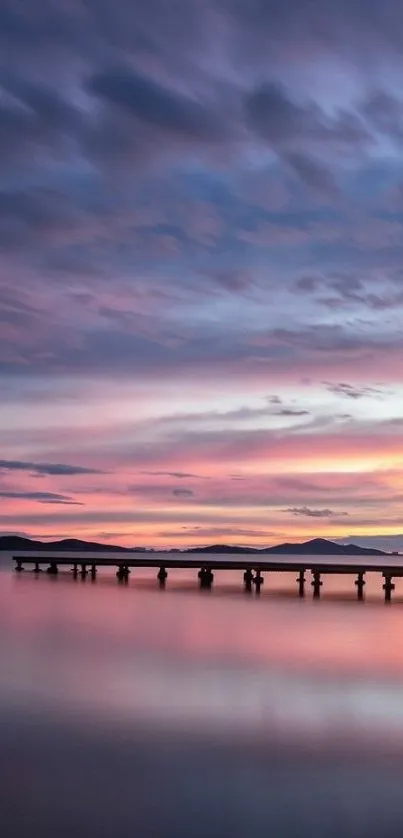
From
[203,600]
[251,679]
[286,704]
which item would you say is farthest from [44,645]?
[203,600]

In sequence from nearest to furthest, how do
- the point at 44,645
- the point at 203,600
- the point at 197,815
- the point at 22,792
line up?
the point at 197,815 < the point at 22,792 < the point at 44,645 < the point at 203,600

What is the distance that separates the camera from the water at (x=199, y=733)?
48.4ft

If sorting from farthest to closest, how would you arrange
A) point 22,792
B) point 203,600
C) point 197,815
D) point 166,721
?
point 203,600
point 166,721
point 22,792
point 197,815

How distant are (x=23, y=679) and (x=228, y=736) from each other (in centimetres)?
943

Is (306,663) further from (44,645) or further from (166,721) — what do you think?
(166,721)

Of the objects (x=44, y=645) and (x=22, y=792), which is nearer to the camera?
(x=22, y=792)

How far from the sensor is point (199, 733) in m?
21.1

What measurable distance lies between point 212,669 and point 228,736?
11.4 m

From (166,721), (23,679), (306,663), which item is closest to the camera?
(166,721)

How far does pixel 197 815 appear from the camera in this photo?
1479cm

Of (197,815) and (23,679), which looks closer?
(197,815)

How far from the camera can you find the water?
1477 cm

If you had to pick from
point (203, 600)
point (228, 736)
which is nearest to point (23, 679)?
point (228, 736)

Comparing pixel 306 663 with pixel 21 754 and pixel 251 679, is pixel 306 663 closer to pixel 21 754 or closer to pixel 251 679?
pixel 251 679
